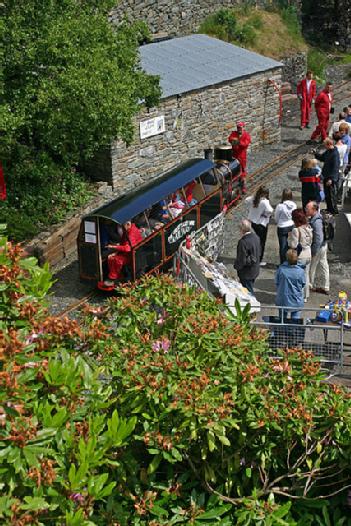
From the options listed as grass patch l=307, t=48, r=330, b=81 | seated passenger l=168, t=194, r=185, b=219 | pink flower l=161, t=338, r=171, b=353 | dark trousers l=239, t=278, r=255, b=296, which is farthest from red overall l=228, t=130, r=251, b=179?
grass patch l=307, t=48, r=330, b=81

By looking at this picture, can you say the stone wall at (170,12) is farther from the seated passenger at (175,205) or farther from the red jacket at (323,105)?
the seated passenger at (175,205)

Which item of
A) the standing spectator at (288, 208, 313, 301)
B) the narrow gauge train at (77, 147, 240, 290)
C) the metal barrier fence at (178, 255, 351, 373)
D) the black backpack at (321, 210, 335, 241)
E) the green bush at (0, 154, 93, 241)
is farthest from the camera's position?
the green bush at (0, 154, 93, 241)

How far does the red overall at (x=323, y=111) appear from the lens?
22250 millimetres

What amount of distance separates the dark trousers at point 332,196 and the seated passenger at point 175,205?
3.11 metres

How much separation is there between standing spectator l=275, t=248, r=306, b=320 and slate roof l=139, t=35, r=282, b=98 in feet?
31.5

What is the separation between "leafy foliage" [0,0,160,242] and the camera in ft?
47.1

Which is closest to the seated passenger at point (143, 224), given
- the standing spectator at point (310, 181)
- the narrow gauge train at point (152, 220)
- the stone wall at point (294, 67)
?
the narrow gauge train at point (152, 220)

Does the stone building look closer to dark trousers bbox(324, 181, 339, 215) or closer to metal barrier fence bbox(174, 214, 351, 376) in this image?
dark trousers bbox(324, 181, 339, 215)

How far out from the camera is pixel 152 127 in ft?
63.2

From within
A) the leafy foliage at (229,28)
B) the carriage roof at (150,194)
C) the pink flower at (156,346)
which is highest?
the pink flower at (156,346)

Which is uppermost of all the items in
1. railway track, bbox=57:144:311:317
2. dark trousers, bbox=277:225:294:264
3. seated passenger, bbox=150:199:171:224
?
seated passenger, bbox=150:199:171:224

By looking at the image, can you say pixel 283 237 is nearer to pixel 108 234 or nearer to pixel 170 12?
pixel 108 234

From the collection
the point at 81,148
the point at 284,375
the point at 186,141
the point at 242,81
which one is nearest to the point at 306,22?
the point at 242,81

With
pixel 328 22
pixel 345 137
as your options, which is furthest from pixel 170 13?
pixel 345 137
